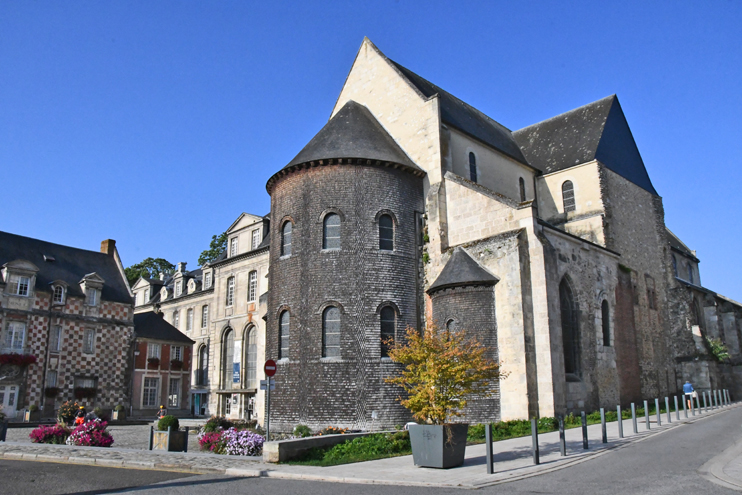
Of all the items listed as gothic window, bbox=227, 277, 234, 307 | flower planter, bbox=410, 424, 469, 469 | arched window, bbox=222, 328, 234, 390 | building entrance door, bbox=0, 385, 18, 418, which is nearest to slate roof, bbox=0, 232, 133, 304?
building entrance door, bbox=0, 385, 18, 418

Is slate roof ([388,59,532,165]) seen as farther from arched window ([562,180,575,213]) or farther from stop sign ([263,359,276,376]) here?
stop sign ([263,359,276,376])

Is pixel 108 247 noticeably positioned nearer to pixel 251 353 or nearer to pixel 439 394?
pixel 251 353

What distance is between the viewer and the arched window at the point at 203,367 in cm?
4081

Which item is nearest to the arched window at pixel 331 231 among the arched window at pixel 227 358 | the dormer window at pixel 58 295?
the arched window at pixel 227 358

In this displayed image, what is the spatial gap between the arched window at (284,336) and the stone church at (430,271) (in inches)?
2.2

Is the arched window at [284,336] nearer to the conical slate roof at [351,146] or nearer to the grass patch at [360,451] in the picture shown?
the conical slate roof at [351,146]

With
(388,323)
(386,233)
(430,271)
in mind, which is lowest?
(388,323)

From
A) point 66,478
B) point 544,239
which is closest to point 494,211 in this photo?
point 544,239

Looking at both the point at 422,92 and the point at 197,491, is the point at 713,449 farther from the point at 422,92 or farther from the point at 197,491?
the point at 422,92

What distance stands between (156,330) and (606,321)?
96.9ft

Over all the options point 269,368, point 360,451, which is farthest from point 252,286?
point 360,451

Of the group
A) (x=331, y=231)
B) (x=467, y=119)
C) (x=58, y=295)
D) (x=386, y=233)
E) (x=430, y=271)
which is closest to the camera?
(x=331, y=231)

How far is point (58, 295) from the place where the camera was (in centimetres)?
3447

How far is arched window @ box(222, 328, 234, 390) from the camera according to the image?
35.8 meters
